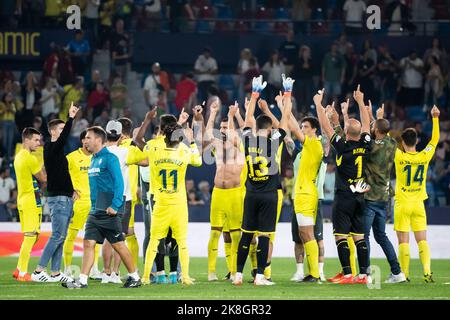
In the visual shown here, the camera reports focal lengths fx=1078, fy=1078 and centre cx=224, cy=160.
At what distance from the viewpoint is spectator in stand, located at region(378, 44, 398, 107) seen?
30641 millimetres

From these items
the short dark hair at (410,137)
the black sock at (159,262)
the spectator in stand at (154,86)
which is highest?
the spectator in stand at (154,86)

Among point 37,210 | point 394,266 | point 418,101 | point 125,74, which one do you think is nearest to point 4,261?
point 37,210

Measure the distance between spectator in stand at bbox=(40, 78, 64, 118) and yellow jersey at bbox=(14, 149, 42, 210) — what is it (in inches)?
479

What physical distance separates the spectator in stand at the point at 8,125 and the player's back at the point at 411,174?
46.1 ft

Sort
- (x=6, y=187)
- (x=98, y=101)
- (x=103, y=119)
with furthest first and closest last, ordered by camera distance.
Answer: (x=98, y=101) → (x=103, y=119) → (x=6, y=187)

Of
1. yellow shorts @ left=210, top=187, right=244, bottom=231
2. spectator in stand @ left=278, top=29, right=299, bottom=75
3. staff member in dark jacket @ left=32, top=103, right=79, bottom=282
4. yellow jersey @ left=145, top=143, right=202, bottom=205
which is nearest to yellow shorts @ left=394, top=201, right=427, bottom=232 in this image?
yellow shorts @ left=210, top=187, right=244, bottom=231

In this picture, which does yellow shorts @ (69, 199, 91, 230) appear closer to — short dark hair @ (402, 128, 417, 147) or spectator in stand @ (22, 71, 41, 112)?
short dark hair @ (402, 128, 417, 147)

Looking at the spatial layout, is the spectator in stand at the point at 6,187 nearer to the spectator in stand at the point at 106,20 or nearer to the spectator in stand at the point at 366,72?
the spectator in stand at the point at 106,20

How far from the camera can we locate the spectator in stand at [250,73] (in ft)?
99.3

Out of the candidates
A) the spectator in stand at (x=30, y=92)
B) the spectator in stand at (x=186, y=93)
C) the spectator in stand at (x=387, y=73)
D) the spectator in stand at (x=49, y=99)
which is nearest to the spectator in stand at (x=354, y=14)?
the spectator in stand at (x=387, y=73)

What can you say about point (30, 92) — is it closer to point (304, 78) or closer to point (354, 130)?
point (304, 78)

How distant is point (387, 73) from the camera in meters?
30.7

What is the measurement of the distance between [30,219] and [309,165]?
4.60 m

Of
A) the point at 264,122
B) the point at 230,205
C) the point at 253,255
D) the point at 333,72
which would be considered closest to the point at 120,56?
the point at 333,72
